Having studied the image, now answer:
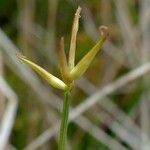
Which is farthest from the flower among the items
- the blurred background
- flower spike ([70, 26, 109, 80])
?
the blurred background

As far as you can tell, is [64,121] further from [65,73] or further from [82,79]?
[82,79]

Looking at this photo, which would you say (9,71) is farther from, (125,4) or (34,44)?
(125,4)

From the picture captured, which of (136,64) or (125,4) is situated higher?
(125,4)

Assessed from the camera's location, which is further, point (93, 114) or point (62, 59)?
point (93, 114)

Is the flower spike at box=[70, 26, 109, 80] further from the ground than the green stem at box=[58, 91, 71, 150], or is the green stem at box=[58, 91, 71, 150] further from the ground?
the flower spike at box=[70, 26, 109, 80]

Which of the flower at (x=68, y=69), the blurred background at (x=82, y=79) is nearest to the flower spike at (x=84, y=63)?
the flower at (x=68, y=69)

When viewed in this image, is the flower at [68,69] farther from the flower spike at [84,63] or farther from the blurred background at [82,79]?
the blurred background at [82,79]

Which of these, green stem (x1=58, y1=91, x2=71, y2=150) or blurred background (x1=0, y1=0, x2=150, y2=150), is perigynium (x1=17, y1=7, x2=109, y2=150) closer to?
green stem (x1=58, y1=91, x2=71, y2=150)

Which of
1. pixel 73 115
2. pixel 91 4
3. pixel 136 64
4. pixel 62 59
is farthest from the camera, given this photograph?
pixel 91 4

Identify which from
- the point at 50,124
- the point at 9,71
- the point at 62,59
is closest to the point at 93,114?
the point at 50,124
